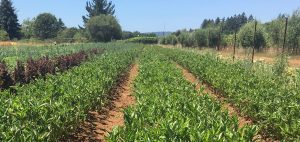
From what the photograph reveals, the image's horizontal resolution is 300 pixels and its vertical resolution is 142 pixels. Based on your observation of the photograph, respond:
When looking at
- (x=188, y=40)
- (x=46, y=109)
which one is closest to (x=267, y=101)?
(x=46, y=109)

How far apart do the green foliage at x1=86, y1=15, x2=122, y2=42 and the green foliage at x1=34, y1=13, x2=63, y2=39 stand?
25.6 m

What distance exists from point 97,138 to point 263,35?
124 ft

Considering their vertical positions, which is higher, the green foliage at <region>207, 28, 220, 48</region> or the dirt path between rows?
the green foliage at <region>207, 28, 220, 48</region>

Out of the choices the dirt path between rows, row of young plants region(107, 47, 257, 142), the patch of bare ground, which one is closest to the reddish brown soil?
the patch of bare ground

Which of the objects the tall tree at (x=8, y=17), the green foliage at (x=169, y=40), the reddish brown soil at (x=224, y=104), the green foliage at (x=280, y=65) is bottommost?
the green foliage at (x=169, y=40)

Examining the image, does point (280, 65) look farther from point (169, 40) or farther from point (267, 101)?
point (169, 40)

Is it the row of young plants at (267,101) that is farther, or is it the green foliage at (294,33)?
the green foliage at (294,33)

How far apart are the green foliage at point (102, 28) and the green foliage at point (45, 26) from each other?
25581 millimetres

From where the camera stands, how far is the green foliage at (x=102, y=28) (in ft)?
244

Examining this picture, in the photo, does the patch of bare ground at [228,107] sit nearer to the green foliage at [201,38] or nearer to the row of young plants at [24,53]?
the row of young plants at [24,53]

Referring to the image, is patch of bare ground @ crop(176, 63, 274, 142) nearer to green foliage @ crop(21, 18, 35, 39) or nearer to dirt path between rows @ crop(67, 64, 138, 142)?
dirt path between rows @ crop(67, 64, 138, 142)

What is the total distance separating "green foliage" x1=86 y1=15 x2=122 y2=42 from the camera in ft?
244

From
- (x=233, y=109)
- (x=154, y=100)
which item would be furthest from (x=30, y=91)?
(x=233, y=109)

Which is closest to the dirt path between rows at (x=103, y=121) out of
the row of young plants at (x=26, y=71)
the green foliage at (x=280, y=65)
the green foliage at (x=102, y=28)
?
the row of young plants at (x=26, y=71)
